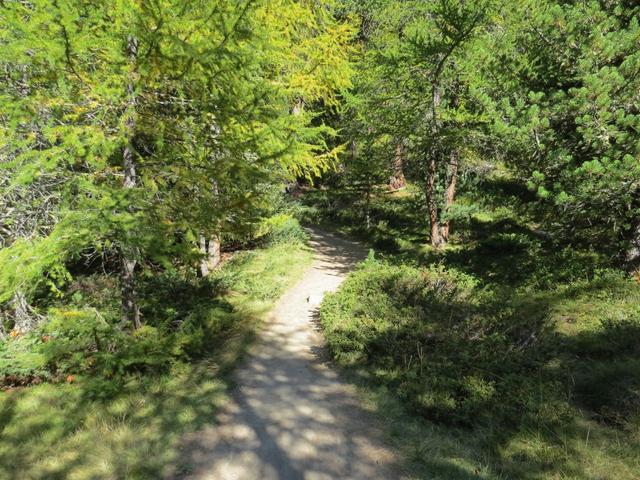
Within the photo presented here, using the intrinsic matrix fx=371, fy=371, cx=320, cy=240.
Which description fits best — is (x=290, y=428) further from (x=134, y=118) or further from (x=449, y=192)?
(x=449, y=192)

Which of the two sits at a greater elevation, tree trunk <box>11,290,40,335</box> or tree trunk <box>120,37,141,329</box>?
tree trunk <box>120,37,141,329</box>

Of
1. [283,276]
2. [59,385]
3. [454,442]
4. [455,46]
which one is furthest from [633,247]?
[59,385]

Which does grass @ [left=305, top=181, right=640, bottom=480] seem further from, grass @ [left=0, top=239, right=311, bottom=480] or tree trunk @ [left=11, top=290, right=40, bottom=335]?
tree trunk @ [left=11, top=290, right=40, bottom=335]

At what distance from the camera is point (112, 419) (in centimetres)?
544

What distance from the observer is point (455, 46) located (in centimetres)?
1132

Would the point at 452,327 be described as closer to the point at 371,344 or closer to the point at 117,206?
the point at 371,344

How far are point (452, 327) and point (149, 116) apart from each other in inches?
268

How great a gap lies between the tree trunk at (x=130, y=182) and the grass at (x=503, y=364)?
3925 millimetres

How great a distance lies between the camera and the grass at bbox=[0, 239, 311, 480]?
4707 mm

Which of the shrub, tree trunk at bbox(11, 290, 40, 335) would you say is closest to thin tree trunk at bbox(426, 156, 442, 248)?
the shrub

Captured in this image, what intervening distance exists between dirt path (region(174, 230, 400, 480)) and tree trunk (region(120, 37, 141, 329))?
2289 millimetres

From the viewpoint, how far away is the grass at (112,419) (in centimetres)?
471

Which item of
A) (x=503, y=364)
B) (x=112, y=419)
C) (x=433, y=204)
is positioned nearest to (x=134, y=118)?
(x=112, y=419)

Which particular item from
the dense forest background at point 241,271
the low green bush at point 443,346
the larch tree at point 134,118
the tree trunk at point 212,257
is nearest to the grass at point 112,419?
the dense forest background at point 241,271
